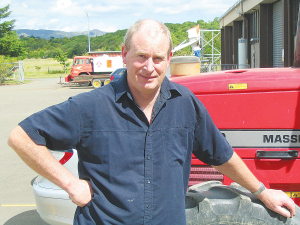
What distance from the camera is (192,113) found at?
2.10 metres

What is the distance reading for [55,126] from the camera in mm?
1852

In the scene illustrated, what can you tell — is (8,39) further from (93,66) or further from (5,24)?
(93,66)

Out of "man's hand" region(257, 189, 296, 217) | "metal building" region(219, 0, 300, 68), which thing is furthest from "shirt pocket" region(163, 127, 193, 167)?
"metal building" region(219, 0, 300, 68)

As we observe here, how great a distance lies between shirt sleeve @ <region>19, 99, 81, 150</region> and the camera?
182cm

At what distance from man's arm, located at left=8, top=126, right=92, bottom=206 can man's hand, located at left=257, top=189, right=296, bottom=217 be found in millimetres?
1137

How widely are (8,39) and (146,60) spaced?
49.8 meters

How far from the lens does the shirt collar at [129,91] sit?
1996 millimetres

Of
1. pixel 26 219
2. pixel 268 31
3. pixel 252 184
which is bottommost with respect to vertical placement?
pixel 26 219

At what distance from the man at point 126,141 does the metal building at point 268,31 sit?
39.6 ft

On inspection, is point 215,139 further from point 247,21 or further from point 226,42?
point 226,42

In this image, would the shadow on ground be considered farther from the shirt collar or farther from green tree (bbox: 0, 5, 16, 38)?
green tree (bbox: 0, 5, 16, 38)

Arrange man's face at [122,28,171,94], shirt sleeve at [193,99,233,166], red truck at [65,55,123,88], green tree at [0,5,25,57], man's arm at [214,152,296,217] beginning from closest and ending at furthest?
man's face at [122,28,171,94], shirt sleeve at [193,99,233,166], man's arm at [214,152,296,217], red truck at [65,55,123,88], green tree at [0,5,25,57]

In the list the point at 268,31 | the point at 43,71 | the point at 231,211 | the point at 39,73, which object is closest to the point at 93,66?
the point at 268,31

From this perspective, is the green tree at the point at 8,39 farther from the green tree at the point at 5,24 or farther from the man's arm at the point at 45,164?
the man's arm at the point at 45,164
